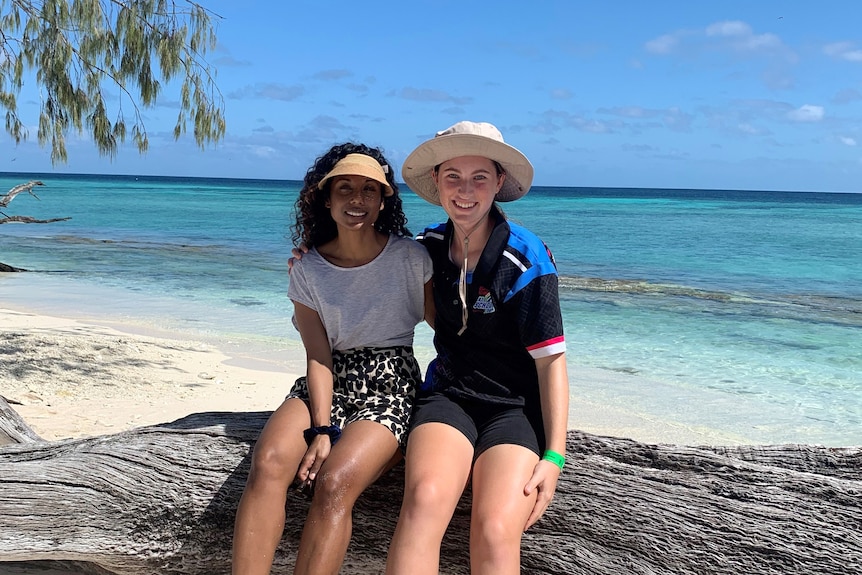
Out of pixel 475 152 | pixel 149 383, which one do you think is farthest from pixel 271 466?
pixel 149 383

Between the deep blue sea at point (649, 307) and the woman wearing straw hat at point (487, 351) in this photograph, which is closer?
the woman wearing straw hat at point (487, 351)

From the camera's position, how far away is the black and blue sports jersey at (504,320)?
2623mm

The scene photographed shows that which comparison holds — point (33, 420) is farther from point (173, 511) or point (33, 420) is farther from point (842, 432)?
point (842, 432)

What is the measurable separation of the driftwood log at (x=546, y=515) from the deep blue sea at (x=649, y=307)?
3710 millimetres

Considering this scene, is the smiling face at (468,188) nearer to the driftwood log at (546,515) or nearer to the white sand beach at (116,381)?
the driftwood log at (546,515)

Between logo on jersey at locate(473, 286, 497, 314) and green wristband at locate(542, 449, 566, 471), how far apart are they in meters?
0.50

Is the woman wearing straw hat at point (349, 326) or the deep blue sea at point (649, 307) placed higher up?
the woman wearing straw hat at point (349, 326)

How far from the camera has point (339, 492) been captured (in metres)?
2.37

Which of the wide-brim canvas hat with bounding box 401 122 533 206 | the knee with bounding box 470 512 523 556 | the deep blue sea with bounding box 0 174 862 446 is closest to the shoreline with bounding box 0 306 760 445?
the deep blue sea with bounding box 0 174 862 446

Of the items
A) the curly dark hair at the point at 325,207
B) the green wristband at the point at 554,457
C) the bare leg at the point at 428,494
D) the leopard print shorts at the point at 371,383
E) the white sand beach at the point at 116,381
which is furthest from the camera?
the white sand beach at the point at 116,381

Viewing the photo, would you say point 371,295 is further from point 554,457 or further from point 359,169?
point 554,457

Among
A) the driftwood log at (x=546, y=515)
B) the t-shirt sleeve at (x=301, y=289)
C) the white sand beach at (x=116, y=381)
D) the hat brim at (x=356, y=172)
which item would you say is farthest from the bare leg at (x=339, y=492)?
the white sand beach at (x=116, y=381)

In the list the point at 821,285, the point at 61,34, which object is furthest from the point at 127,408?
the point at 821,285

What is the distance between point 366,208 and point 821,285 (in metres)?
15.5
